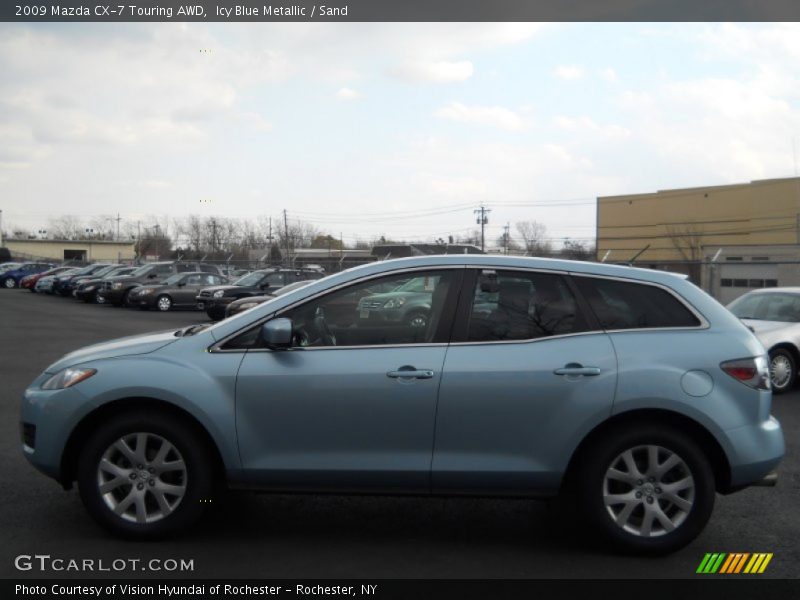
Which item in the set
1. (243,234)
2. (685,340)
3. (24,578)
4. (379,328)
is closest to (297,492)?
(379,328)

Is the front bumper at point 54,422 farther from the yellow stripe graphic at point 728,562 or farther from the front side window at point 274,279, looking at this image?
the front side window at point 274,279

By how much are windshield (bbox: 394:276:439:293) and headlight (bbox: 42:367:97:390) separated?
2027 mm

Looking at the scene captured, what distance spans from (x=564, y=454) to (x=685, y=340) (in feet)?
3.41

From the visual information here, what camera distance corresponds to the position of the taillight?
15.5 feet

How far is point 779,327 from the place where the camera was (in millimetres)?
10852

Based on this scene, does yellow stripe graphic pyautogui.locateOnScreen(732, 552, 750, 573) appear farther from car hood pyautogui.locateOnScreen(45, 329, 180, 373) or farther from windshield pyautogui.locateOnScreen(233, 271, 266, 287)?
windshield pyautogui.locateOnScreen(233, 271, 266, 287)

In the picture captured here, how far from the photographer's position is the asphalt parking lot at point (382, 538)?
4465 mm

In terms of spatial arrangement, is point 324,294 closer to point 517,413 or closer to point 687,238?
point 517,413

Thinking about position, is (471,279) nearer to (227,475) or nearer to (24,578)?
(227,475)

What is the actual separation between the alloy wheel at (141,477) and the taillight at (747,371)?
133 inches

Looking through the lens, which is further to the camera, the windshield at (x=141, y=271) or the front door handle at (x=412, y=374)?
the windshield at (x=141, y=271)

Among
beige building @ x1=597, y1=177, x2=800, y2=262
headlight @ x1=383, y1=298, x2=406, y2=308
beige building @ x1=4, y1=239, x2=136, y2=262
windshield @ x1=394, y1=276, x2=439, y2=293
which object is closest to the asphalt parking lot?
headlight @ x1=383, y1=298, x2=406, y2=308

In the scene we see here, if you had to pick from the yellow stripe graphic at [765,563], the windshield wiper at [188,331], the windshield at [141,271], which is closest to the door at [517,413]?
the yellow stripe graphic at [765,563]

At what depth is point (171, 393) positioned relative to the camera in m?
4.73
